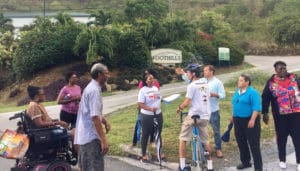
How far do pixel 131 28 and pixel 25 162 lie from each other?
17882 millimetres

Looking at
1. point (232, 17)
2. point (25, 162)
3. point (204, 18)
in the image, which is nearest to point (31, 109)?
point (25, 162)

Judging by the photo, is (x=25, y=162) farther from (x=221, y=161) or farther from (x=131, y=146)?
(x=221, y=161)

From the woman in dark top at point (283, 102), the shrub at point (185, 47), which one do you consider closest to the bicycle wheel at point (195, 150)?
the woman in dark top at point (283, 102)

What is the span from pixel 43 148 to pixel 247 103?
130 inches

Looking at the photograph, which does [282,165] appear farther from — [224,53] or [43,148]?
[224,53]

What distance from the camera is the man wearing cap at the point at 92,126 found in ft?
18.4

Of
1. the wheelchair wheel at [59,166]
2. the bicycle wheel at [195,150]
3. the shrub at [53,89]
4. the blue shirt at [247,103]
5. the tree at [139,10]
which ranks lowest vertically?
the shrub at [53,89]

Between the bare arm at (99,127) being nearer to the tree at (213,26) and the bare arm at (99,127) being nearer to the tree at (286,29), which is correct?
the tree at (213,26)

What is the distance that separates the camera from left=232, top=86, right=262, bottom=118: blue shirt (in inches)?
281

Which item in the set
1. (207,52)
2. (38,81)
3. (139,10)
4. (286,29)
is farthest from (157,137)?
(286,29)

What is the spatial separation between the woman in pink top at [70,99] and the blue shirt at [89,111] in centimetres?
259

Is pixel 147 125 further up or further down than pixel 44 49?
further down

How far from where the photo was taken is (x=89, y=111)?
568cm

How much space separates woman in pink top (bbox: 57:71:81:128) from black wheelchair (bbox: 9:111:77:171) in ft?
3.30
